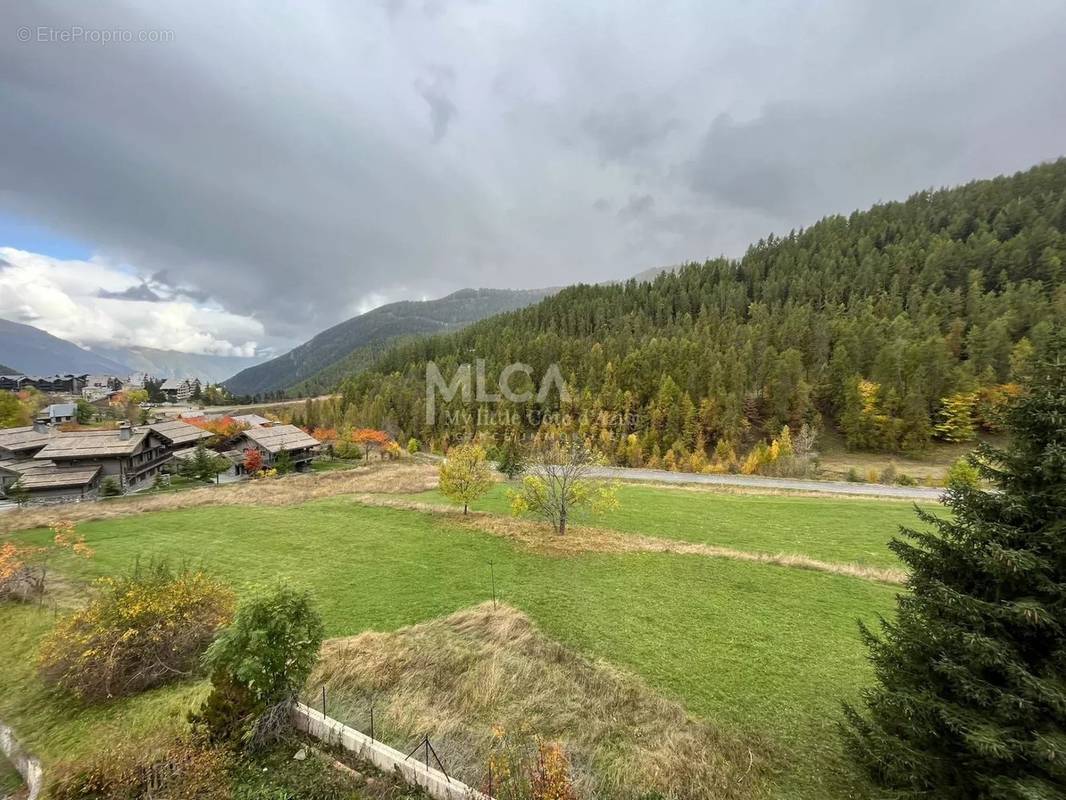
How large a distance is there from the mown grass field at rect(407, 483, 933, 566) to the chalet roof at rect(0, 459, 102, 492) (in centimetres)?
3849

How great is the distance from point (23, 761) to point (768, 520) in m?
36.4

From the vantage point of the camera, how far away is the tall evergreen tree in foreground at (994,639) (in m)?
5.73

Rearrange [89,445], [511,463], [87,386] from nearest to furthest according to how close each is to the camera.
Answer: [89,445]
[511,463]
[87,386]

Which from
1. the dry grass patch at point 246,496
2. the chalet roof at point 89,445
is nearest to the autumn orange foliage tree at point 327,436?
the dry grass patch at point 246,496

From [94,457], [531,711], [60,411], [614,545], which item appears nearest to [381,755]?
[531,711]

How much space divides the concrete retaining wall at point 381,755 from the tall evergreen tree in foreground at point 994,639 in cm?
780

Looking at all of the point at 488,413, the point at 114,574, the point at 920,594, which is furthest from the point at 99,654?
the point at 488,413

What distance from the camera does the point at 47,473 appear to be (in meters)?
46.8

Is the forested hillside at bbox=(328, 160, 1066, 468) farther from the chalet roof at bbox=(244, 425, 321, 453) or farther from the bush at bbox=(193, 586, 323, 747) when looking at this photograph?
the bush at bbox=(193, 586, 323, 747)

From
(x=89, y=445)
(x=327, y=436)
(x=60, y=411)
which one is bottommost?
(x=327, y=436)

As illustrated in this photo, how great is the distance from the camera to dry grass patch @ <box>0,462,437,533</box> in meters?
34.7

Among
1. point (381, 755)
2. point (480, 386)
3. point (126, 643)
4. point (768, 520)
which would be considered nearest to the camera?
point (381, 755)

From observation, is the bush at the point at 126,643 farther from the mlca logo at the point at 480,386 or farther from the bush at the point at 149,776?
the mlca logo at the point at 480,386

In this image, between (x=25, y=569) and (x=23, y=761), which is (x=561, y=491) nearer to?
(x=23, y=761)
